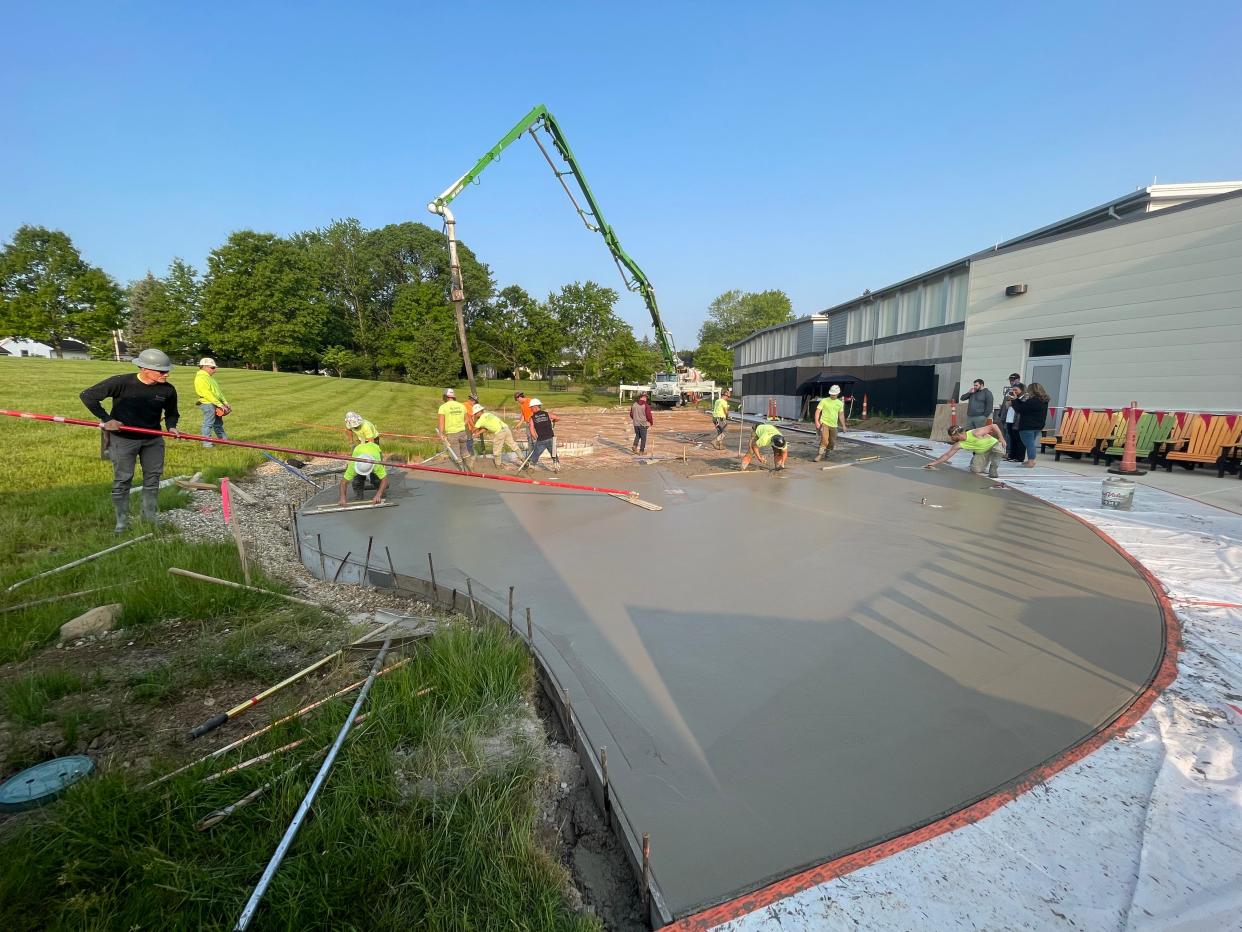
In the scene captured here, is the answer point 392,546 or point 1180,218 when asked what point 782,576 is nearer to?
point 392,546

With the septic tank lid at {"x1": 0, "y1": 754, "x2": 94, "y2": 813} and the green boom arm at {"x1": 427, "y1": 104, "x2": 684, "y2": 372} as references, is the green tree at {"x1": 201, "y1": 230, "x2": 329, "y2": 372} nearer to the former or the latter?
the green boom arm at {"x1": 427, "y1": 104, "x2": 684, "y2": 372}

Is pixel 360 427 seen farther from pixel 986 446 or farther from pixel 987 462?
pixel 987 462

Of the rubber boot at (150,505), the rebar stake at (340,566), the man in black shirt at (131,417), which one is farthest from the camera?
the rubber boot at (150,505)

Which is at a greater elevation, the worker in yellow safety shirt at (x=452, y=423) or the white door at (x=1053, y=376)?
the white door at (x=1053, y=376)

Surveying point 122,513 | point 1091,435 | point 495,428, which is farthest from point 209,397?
point 1091,435

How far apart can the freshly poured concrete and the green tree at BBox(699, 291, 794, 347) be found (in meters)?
81.8

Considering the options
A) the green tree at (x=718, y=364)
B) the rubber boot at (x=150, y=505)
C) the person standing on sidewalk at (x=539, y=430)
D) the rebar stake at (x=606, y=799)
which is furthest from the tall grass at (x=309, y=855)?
the green tree at (x=718, y=364)

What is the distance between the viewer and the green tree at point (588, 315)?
157 ft

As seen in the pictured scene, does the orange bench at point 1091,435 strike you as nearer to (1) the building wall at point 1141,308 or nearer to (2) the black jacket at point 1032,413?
(2) the black jacket at point 1032,413

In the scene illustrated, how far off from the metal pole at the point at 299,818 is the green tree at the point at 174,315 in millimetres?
54746

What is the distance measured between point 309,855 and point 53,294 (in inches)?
2204

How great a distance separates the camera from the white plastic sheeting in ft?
5.89

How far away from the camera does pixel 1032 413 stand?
429 inches

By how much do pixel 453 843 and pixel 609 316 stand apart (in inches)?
1914
